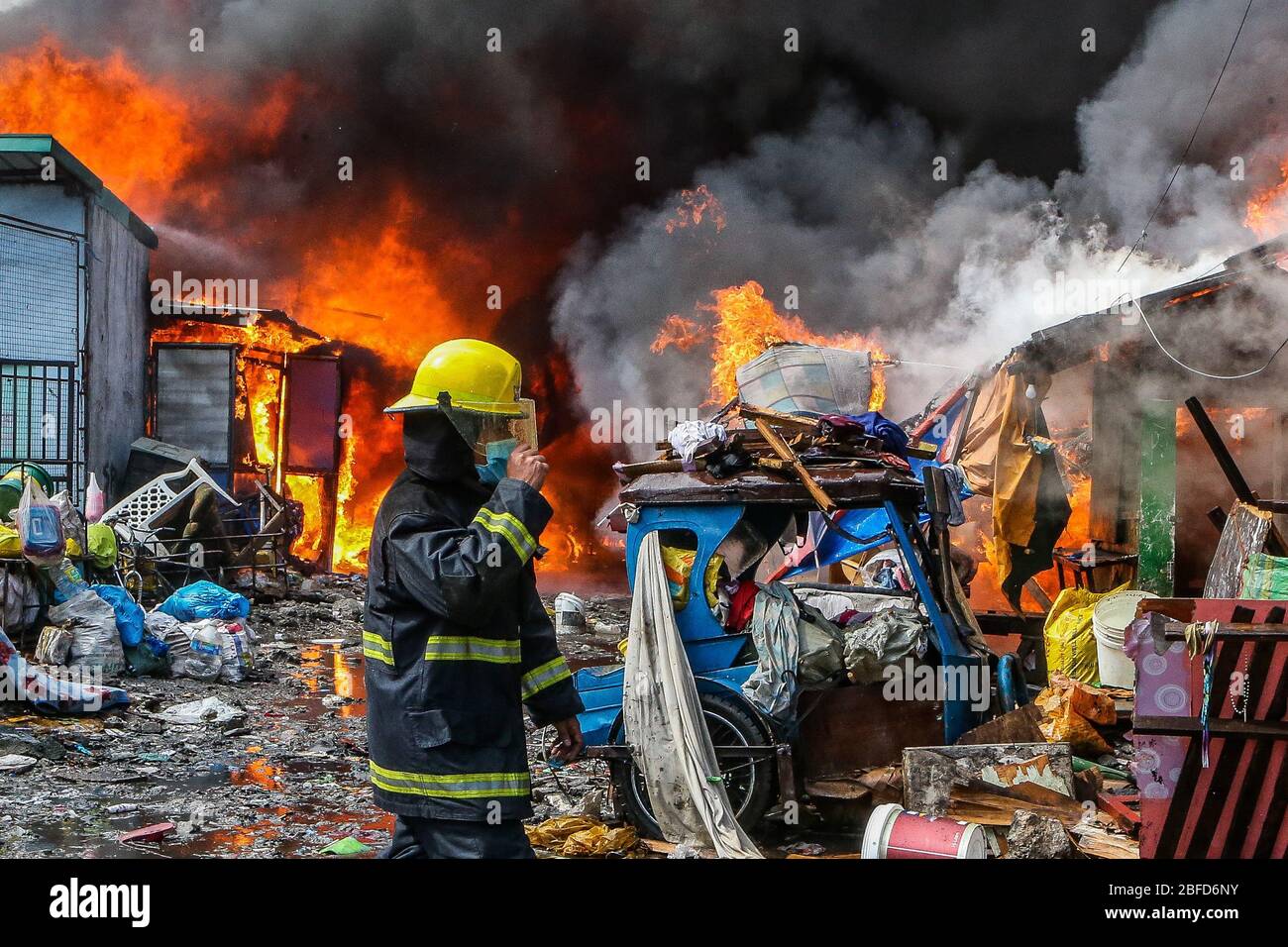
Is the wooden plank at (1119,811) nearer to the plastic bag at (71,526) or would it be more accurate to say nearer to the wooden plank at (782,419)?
the wooden plank at (782,419)

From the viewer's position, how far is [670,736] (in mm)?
4621

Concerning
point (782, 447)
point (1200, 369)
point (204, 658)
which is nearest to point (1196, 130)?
point (1200, 369)

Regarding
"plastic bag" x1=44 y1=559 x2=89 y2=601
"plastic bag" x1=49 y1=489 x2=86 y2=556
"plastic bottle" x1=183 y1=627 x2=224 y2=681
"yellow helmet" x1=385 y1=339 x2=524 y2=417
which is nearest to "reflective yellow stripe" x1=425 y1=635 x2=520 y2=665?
"yellow helmet" x1=385 y1=339 x2=524 y2=417

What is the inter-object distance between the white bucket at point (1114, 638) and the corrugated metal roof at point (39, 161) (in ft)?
46.6

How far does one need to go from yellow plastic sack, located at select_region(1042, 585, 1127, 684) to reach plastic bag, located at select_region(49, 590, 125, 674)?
709 centimetres

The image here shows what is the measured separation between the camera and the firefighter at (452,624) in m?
2.61

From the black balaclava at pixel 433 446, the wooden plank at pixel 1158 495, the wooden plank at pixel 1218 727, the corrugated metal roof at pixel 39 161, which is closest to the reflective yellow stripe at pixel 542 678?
the black balaclava at pixel 433 446

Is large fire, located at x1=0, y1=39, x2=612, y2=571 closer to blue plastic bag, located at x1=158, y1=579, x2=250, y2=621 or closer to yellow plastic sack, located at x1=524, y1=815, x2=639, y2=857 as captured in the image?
blue plastic bag, located at x1=158, y1=579, x2=250, y2=621

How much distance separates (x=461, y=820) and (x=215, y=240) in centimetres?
2040

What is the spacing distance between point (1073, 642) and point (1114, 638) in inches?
22.5

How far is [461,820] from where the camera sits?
2.70 metres

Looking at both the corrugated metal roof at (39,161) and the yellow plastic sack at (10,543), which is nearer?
the yellow plastic sack at (10,543)

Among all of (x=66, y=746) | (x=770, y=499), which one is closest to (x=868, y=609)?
(x=770, y=499)

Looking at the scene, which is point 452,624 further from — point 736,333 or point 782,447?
point 736,333
